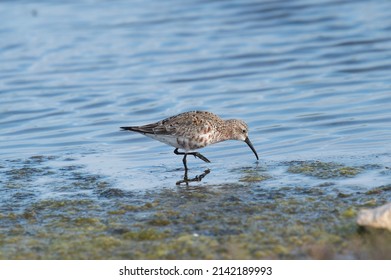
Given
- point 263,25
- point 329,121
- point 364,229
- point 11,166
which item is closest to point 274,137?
point 329,121

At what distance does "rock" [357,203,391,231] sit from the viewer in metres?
6.52

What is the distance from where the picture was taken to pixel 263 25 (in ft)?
66.8

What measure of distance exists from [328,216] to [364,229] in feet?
2.17

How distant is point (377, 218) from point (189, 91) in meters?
8.76

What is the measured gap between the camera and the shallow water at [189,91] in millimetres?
9477

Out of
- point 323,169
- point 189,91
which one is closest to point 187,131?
point 323,169

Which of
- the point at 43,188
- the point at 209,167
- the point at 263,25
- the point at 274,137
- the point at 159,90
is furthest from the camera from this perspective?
the point at 263,25

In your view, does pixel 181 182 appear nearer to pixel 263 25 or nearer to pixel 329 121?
pixel 329 121

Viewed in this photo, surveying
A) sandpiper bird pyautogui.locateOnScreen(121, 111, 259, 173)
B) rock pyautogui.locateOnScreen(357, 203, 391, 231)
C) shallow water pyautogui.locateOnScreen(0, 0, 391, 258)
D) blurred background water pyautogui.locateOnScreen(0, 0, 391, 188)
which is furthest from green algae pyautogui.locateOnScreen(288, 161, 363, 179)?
rock pyautogui.locateOnScreen(357, 203, 391, 231)

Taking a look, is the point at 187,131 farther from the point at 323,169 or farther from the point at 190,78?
the point at 190,78

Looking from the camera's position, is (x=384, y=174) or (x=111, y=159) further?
(x=111, y=159)

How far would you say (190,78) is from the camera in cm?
1606

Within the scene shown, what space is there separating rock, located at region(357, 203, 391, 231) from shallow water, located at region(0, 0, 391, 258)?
1020mm

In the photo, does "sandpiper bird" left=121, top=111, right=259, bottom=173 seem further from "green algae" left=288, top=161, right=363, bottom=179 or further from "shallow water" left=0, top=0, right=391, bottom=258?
"green algae" left=288, top=161, right=363, bottom=179
